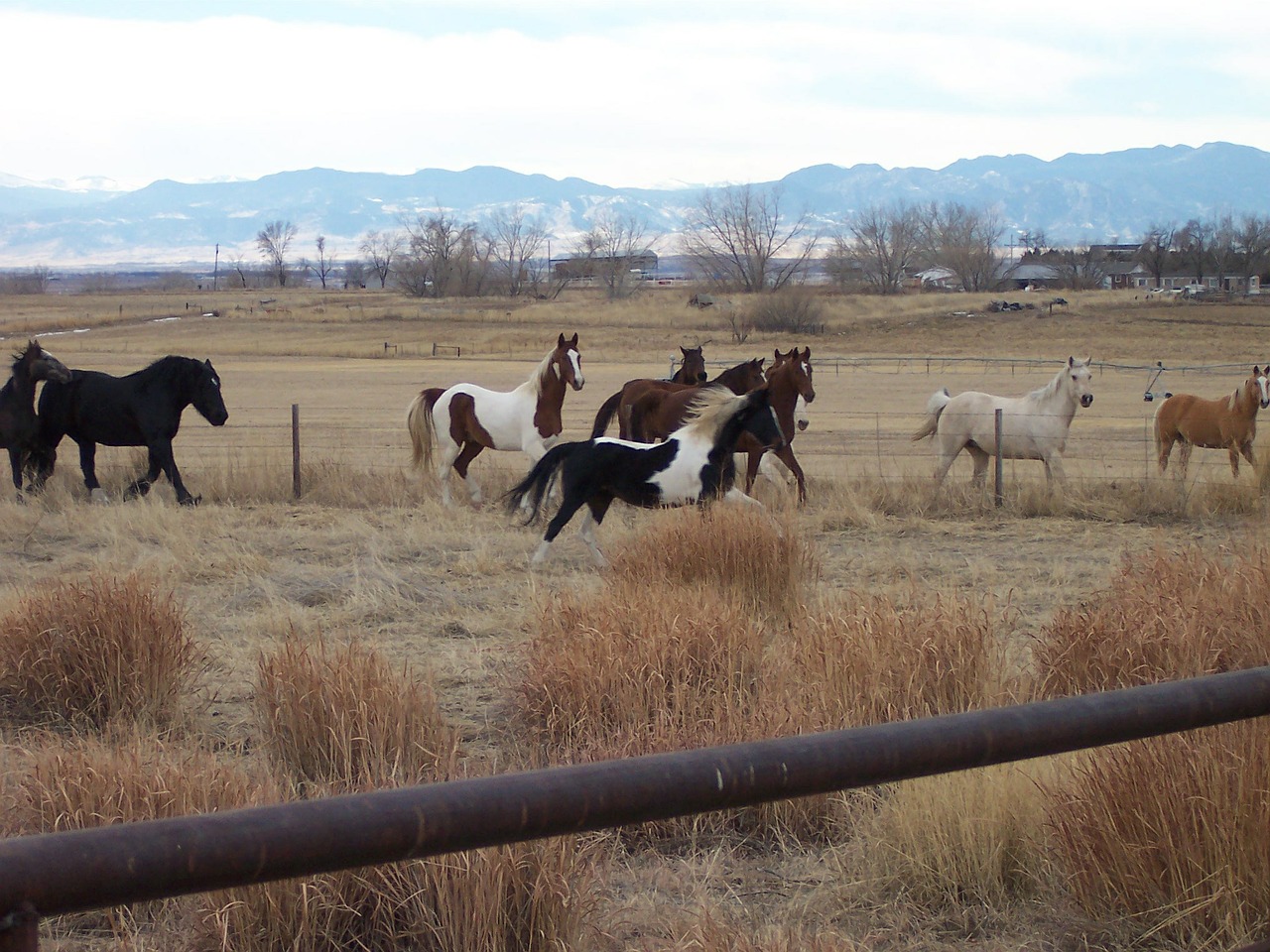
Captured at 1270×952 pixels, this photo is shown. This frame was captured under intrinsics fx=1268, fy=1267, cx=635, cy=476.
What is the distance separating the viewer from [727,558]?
7.85m

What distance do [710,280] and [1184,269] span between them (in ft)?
129

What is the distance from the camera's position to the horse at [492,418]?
1304cm

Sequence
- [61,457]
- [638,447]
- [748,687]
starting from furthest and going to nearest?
1. [61,457]
2. [638,447]
3. [748,687]

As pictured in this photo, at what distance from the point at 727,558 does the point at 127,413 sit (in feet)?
26.7

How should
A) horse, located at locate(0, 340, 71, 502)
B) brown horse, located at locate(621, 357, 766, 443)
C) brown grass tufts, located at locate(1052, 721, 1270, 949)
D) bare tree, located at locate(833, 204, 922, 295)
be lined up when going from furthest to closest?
bare tree, located at locate(833, 204, 922, 295) → horse, located at locate(0, 340, 71, 502) → brown horse, located at locate(621, 357, 766, 443) → brown grass tufts, located at locate(1052, 721, 1270, 949)

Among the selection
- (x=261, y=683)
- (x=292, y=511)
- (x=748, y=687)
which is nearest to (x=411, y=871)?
(x=261, y=683)

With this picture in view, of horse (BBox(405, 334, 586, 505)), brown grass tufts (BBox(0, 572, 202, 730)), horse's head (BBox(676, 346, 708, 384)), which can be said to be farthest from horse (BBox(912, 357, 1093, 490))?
brown grass tufts (BBox(0, 572, 202, 730))

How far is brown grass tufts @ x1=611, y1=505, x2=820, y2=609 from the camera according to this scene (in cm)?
778

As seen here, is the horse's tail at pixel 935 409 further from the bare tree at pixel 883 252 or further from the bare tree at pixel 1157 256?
the bare tree at pixel 1157 256

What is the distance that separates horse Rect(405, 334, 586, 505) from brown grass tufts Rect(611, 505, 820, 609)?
5.05 metres

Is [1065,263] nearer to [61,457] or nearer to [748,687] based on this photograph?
[61,457]

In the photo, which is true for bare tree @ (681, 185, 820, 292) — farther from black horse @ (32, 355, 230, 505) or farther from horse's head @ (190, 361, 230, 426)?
black horse @ (32, 355, 230, 505)

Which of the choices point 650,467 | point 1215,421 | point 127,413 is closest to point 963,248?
point 1215,421

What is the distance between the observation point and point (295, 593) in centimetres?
888
